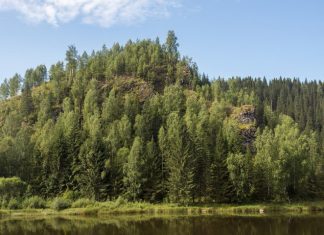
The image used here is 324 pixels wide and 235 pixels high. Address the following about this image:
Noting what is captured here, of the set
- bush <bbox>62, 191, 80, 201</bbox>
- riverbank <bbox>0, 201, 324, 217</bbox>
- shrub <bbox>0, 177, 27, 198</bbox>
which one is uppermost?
shrub <bbox>0, 177, 27, 198</bbox>

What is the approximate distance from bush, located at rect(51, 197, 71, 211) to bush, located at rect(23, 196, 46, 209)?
4710mm

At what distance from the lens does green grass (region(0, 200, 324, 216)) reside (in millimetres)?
98125

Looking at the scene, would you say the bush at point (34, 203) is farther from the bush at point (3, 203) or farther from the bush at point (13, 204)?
the bush at point (3, 203)

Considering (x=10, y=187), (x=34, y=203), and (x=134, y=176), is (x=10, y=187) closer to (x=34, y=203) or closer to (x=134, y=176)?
(x=34, y=203)

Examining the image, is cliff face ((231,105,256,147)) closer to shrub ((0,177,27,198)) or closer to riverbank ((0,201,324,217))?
riverbank ((0,201,324,217))

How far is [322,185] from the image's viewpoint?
399ft

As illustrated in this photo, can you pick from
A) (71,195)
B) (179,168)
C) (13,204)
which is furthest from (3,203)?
(179,168)

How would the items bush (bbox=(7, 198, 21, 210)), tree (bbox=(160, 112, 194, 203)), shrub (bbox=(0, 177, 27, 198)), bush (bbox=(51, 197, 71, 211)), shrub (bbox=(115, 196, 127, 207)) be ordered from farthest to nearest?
1. tree (bbox=(160, 112, 194, 203))
2. shrub (bbox=(115, 196, 127, 207))
3. shrub (bbox=(0, 177, 27, 198))
4. bush (bbox=(51, 197, 71, 211))
5. bush (bbox=(7, 198, 21, 210))

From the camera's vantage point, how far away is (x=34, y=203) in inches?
4058

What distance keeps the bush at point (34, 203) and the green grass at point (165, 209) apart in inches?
137

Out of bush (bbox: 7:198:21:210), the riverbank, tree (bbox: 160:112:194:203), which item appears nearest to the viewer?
the riverbank

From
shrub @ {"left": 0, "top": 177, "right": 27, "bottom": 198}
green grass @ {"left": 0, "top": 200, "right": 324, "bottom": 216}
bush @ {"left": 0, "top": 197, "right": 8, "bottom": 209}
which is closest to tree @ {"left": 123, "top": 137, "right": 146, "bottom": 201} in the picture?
green grass @ {"left": 0, "top": 200, "right": 324, "bottom": 216}

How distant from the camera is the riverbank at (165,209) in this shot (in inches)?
3863

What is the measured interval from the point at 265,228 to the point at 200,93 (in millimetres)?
123098
